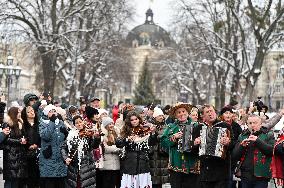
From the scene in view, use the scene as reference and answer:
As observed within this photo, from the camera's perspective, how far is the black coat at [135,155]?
11.1m

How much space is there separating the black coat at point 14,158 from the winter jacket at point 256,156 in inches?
156

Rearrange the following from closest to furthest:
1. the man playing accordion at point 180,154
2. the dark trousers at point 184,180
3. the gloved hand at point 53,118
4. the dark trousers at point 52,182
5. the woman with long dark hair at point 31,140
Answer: the man playing accordion at point 180,154, the dark trousers at point 184,180, the dark trousers at point 52,182, the gloved hand at point 53,118, the woman with long dark hair at point 31,140

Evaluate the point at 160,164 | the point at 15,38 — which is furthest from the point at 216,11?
the point at 160,164

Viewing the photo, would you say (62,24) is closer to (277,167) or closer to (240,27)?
(240,27)

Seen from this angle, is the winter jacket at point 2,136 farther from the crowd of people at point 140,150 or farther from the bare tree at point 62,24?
the bare tree at point 62,24

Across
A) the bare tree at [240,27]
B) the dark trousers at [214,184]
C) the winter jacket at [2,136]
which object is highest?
the bare tree at [240,27]

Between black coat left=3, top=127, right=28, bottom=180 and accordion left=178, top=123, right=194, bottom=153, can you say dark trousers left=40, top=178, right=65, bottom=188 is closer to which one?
black coat left=3, top=127, right=28, bottom=180

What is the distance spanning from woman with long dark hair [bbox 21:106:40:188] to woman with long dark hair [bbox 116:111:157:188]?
5.65 ft

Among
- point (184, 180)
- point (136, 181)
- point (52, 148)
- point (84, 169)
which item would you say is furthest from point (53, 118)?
point (184, 180)

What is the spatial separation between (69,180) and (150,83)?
83748 millimetres

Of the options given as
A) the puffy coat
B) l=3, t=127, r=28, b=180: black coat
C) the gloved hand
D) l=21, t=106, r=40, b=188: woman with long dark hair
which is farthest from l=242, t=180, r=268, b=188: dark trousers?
l=3, t=127, r=28, b=180: black coat

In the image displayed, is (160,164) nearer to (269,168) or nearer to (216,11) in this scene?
(269,168)

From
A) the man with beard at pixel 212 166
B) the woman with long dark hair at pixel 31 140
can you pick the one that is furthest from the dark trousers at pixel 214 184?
the woman with long dark hair at pixel 31 140

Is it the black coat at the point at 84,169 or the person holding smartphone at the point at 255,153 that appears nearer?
the person holding smartphone at the point at 255,153
